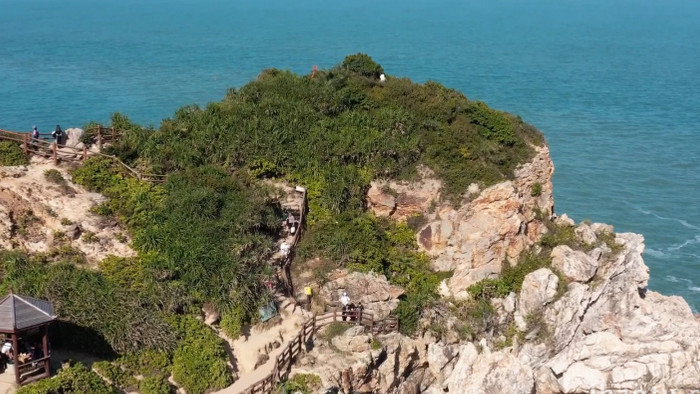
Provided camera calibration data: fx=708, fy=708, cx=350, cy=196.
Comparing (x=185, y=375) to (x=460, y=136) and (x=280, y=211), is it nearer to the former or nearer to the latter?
(x=280, y=211)

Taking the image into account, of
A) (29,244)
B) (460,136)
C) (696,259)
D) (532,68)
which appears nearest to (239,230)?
(29,244)

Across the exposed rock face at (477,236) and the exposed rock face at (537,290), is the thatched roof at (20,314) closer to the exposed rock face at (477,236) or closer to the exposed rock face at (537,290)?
the exposed rock face at (477,236)

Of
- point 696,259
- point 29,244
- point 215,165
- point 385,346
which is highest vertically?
point 215,165

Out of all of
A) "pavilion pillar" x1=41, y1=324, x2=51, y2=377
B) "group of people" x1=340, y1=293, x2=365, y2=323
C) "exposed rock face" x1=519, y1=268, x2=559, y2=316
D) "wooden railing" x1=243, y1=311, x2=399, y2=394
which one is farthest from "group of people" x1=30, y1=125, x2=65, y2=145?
"exposed rock face" x1=519, y1=268, x2=559, y2=316

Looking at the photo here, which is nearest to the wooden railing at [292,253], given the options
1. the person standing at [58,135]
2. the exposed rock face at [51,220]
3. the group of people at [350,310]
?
the group of people at [350,310]

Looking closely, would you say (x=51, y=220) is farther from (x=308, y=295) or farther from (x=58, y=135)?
(x=308, y=295)
